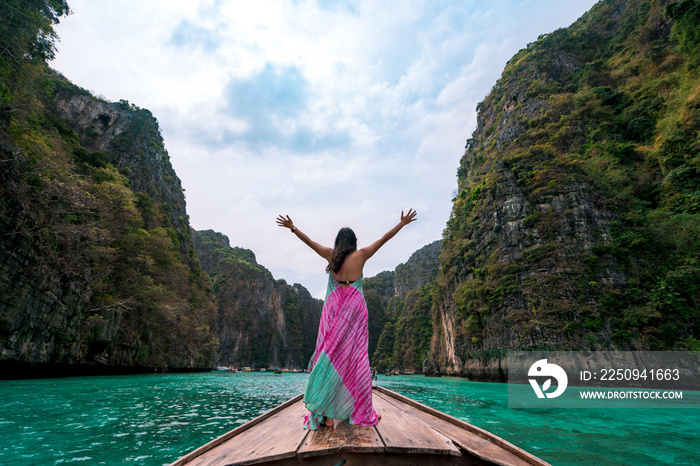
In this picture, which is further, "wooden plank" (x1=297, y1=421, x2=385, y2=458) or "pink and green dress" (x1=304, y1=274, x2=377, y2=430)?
"pink and green dress" (x1=304, y1=274, x2=377, y2=430)

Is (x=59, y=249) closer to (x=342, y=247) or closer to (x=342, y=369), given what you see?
(x=342, y=247)

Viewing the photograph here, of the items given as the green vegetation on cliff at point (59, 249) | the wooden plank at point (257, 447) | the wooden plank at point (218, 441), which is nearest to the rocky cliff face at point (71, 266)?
the green vegetation on cliff at point (59, 249)

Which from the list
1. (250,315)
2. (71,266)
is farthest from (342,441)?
(250,315)

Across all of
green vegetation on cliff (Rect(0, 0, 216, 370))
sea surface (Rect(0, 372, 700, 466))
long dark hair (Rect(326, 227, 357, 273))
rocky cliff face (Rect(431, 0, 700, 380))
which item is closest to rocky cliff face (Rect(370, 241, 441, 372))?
rocky cliff face (Rect(431, 0, 700, 380))

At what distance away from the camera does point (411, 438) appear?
1987 mm

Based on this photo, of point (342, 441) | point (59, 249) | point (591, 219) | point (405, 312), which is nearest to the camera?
point (342, 441)

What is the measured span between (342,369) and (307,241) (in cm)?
120

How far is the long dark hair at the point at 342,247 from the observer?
8.98ft

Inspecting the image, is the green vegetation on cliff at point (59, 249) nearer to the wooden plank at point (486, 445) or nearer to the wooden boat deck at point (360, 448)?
the wooden boat deck at point (360, 448)

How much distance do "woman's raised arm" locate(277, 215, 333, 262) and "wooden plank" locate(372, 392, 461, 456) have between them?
4.80ft

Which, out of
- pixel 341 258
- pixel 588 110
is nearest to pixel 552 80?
pixel 588 110

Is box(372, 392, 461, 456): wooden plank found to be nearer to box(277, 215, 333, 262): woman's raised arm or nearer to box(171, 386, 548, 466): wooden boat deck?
box(171, 386, 548, 466): wooden boat deck

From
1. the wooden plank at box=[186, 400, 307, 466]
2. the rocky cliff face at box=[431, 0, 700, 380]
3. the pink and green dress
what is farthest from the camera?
the rocky cliff face at box=[431, 0, 700, 380]

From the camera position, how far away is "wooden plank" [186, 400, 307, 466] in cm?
166
